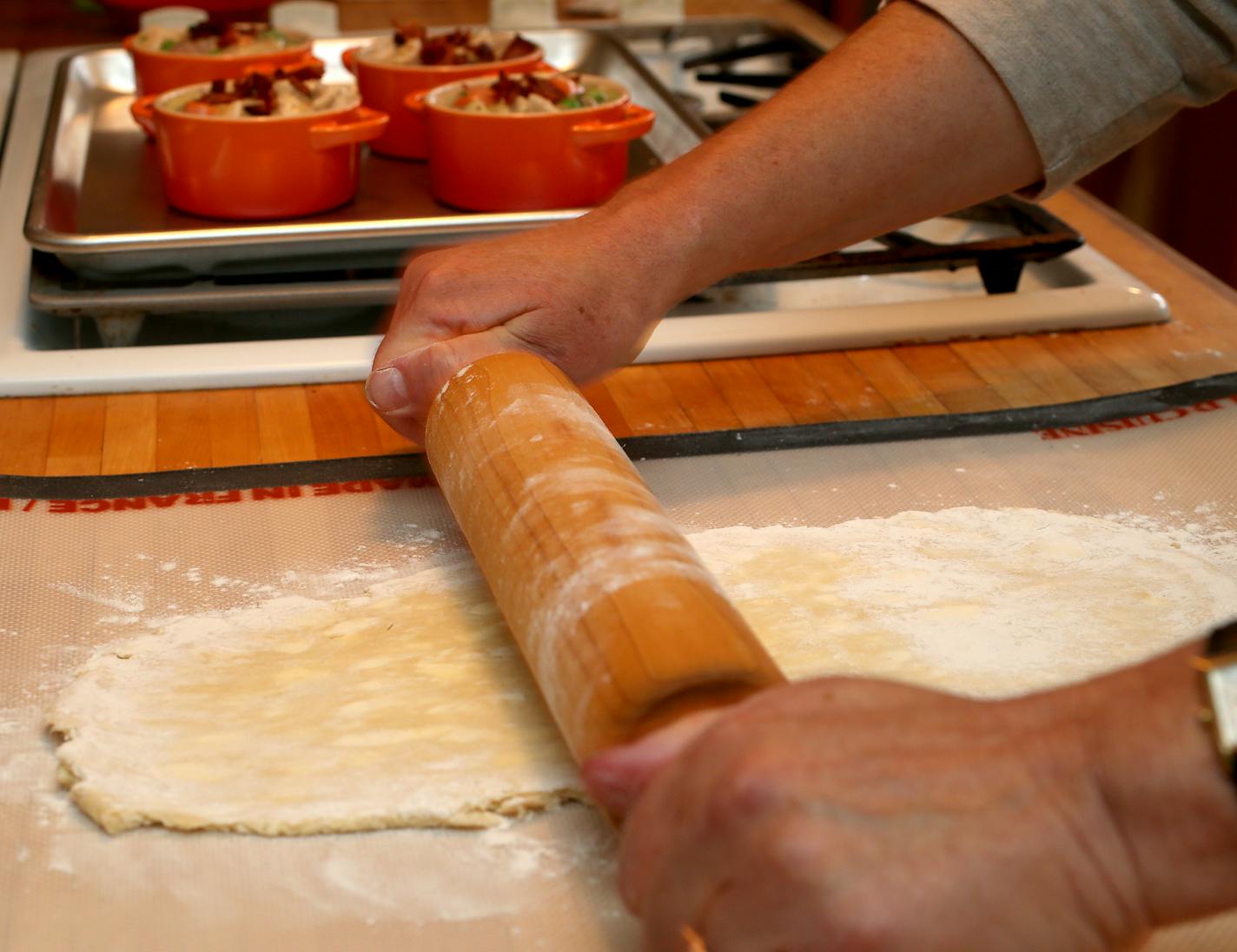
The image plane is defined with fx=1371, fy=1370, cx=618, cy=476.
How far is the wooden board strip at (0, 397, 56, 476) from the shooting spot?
44.9 inches

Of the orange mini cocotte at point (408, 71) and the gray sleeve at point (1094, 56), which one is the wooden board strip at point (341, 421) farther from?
the gray sleeve at point (1094, 56)

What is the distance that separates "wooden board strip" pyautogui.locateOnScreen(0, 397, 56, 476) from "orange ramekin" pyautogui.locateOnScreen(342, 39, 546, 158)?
0.64m

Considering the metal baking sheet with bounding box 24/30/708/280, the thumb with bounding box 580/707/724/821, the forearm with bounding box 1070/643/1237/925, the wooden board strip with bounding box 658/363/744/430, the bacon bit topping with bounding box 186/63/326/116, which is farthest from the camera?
the bacon bit topping with bounding box 186/63/326/116

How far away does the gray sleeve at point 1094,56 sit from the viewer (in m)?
1.12

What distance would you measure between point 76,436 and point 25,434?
0.04m

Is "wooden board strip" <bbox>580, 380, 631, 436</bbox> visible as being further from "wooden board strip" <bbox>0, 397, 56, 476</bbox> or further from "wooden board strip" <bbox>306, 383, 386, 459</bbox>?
"wooden board strip" <bbox>0, 397, 56, 476</bbox>

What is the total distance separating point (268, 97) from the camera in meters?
1.50

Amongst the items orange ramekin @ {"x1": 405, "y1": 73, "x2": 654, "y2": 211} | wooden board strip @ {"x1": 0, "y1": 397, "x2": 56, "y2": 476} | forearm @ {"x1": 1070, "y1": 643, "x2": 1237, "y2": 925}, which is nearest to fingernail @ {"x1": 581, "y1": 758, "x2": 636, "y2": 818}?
forearm @ {"x1": 1070, "y1": 643, "x2": 1237, "y2": 925}

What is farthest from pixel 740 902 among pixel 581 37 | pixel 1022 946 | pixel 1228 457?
pixel 581 37

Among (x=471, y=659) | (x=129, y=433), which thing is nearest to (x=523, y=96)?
(x=129, y=433)

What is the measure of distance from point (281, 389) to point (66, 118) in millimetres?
788

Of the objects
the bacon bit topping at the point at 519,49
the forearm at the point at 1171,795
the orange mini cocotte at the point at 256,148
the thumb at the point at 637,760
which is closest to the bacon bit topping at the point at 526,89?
the orange mini cocotte at the point at 256,148

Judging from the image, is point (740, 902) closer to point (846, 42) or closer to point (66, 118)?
point (846, 42)

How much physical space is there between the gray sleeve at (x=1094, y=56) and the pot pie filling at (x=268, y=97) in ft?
2.31
